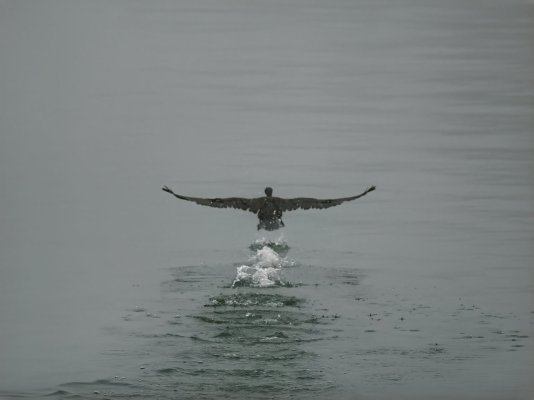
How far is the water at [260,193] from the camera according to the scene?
13.4 m

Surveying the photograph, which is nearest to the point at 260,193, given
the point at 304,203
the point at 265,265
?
the point at 304,203

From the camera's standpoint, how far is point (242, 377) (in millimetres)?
12812

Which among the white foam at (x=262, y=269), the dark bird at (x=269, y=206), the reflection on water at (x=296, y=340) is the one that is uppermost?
the dark bird at (x=269, y=206)

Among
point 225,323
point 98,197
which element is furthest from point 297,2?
point 225,323

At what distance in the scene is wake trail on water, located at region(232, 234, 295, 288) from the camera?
51.4 ft

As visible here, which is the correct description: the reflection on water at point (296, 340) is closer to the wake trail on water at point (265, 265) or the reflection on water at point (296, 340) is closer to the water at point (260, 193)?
the water at point (260, 193)

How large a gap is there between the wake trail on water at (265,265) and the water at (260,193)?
0.13ft

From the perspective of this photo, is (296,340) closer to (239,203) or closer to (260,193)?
(239,203)

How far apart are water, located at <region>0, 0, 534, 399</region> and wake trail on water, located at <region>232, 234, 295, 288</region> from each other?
0.13 ft

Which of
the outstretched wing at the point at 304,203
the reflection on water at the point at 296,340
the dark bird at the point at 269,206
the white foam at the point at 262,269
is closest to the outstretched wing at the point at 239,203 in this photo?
the dark bird at the point at 269,206

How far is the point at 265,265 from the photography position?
16.3 meters

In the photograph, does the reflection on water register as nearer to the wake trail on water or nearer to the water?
the water

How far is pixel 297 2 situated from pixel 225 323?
5.52 m

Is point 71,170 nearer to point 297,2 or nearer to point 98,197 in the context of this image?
point 98,197
